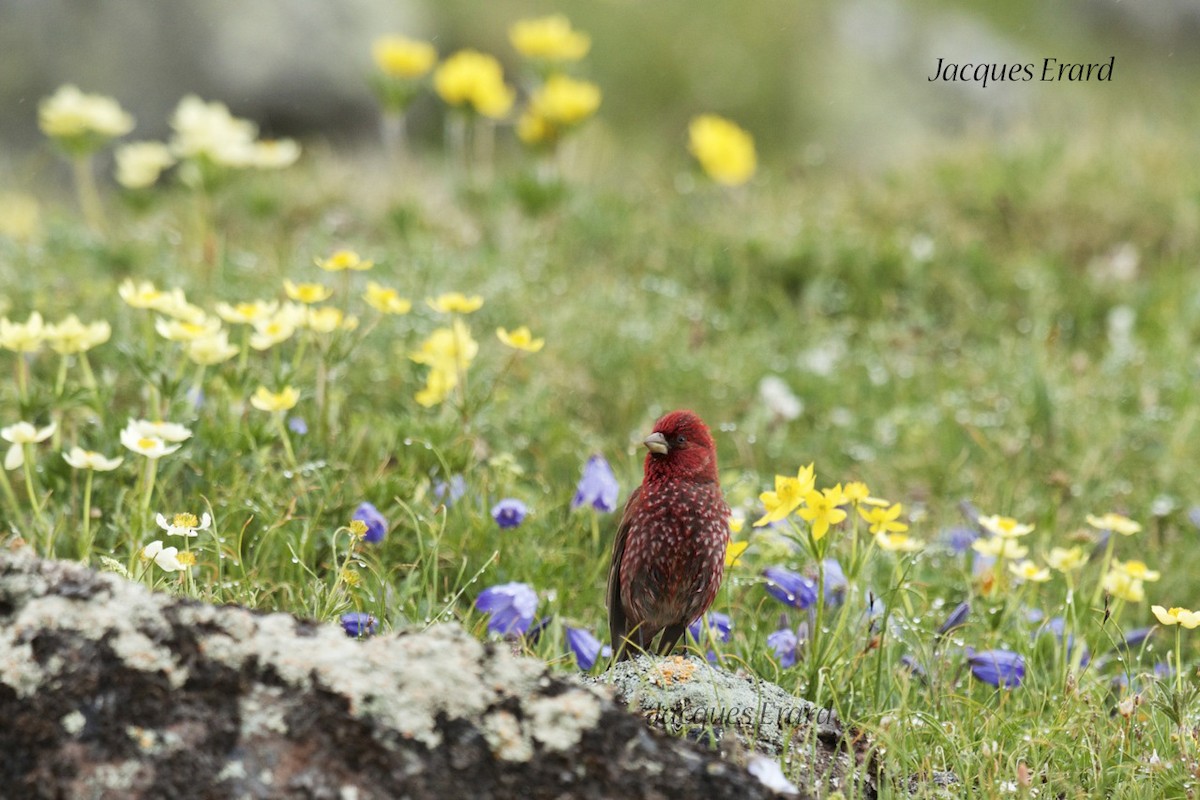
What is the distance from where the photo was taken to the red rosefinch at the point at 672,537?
2262 mm

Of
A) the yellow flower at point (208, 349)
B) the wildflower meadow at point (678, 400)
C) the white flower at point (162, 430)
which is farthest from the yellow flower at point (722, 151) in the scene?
the white flower at point (162, 430)

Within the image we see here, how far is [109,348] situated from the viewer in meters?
3.77

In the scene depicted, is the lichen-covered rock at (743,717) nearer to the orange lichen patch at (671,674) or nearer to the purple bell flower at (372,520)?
the orange lichen patch at (671,674)

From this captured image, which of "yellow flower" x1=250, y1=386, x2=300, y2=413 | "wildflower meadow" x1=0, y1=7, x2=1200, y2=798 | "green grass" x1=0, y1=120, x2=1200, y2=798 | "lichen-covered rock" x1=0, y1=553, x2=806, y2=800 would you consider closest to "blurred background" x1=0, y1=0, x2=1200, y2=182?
"green grass" x1=0, y1=120, x2=1200, y2=798

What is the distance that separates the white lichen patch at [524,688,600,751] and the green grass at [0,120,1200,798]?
511mm

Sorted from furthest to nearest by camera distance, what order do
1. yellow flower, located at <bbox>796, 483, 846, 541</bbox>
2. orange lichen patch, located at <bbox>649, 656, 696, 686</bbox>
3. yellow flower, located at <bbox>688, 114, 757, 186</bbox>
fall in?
yellow flower, located at <bbox>688, 114, 757, 186</bbox> → yellow flower, located at <bbox>796, 483, 846, 541</bbox> → orange lichen patch, located at <bbox>649, 656, 696, 686</bbox>

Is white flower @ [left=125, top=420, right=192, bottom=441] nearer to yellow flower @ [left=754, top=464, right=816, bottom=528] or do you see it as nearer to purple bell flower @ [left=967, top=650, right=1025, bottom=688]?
yellow flower @ [left=754, top=464, right=816, bottom=528]

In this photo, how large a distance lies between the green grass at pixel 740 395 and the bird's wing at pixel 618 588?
0.44ft

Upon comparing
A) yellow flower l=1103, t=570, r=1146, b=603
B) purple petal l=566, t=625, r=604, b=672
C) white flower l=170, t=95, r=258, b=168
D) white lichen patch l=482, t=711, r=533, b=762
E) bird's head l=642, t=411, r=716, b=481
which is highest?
white flower l=170, t=95, r=258, b=168

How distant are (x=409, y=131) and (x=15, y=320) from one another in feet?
28.0

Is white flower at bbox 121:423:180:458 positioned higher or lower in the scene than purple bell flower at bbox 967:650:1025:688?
higher

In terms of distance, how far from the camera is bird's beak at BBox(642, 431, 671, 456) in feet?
7.60

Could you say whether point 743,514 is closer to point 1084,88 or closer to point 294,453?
point 294,453

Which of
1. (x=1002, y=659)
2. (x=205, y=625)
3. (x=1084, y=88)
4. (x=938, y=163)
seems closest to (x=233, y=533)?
(x=205, y=625)
